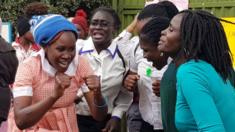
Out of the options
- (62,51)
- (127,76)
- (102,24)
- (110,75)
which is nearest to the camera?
(62,51)

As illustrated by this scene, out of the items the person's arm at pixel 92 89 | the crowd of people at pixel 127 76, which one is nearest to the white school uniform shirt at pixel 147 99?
the crowd of people at pixel 127 76

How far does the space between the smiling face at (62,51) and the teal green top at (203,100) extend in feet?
3.29

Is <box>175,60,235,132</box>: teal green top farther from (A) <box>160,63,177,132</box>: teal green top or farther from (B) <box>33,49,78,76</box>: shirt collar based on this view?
(B) <box>33,49,78,76</box>: shirt collar

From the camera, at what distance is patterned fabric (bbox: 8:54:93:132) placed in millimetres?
3729

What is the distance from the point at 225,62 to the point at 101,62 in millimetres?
2065

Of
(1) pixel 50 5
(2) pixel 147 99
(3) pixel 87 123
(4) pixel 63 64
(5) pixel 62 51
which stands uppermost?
(5) pixel 62 51

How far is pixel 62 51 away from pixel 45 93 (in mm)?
306

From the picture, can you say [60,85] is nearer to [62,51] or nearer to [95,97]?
[62,51]

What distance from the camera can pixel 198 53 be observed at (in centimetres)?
305

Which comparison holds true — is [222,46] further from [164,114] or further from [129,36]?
[129,36]

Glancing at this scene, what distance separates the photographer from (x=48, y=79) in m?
3.79

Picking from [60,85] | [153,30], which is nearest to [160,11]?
[153,30]

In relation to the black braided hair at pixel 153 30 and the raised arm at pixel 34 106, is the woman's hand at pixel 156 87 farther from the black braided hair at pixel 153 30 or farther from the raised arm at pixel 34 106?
the raised arm at pixel 34 106

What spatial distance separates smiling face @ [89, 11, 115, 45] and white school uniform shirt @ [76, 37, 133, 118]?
80 millimetres
